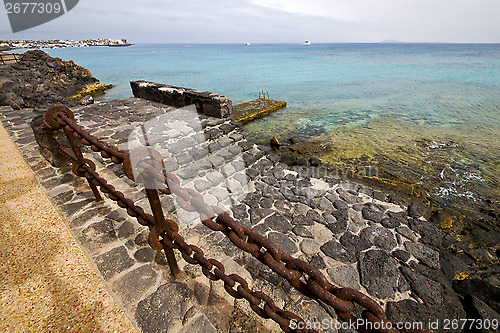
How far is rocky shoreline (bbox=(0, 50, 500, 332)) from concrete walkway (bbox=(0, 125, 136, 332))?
136mm

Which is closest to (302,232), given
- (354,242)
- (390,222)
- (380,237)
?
(354,242)

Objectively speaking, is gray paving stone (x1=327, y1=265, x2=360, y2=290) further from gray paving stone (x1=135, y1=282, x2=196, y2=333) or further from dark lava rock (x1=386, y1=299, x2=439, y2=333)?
gray paving stone (x1=135, y1=282, x2=196, y2=333)

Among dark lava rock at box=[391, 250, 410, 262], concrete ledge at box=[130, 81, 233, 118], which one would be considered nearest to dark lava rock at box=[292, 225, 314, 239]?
dark lava rock at box=[391, 250, 410, 262]

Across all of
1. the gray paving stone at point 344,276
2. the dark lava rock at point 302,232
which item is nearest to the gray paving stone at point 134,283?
the gray paving stone at point 344,276

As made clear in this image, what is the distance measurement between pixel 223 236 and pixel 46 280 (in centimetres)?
235

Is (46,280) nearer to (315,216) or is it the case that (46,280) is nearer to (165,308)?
(165,308)

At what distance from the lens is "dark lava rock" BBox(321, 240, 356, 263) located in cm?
398

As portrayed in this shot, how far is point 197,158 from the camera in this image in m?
5.38

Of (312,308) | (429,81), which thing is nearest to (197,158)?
(312,308)

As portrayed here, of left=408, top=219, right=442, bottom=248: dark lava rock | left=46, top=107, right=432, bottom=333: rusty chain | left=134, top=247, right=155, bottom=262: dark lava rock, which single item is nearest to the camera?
left=46, top=107, right=432, bottom=333: rusty chain

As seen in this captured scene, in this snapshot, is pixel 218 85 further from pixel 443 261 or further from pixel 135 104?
pixel 443 261

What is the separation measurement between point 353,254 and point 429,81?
40.9m

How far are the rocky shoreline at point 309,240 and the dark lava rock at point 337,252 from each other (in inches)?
0.7

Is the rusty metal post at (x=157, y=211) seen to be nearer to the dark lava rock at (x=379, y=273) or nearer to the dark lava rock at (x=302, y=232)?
the dark lava rock at (x=302, y=232)
